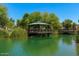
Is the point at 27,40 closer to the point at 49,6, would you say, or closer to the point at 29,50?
the point at 29,50

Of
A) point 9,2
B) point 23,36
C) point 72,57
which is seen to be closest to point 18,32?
point 23,36

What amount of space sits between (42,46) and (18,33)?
294 mm

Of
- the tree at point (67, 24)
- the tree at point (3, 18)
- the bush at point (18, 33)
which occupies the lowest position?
the bush at point (18, 33)

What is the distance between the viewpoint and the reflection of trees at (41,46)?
167 inches

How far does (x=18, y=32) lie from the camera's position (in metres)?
4.31

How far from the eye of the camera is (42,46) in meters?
4.28

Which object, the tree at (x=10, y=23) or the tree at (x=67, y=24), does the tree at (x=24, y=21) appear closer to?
the tree at (x=10, y=23)

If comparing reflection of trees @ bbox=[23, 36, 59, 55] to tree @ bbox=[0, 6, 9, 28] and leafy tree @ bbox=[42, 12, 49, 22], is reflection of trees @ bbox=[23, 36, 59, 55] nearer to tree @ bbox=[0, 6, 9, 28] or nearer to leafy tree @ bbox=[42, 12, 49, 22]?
leafy tree @ bbox=[42, 12, 49, 22]

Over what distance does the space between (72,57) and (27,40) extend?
518 millimetres

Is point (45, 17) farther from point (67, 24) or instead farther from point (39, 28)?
point (67, 24)

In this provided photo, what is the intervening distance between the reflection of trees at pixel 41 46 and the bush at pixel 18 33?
0.28 ft

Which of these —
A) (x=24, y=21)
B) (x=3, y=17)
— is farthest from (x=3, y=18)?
(x=24, y=21)

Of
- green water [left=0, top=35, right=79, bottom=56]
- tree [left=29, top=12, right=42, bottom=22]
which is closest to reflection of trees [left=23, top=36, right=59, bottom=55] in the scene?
green water [left=0, top=35, right=79, bottom=56]

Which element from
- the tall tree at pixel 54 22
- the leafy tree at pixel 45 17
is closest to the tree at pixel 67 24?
the tall tree at pixel 54 22
